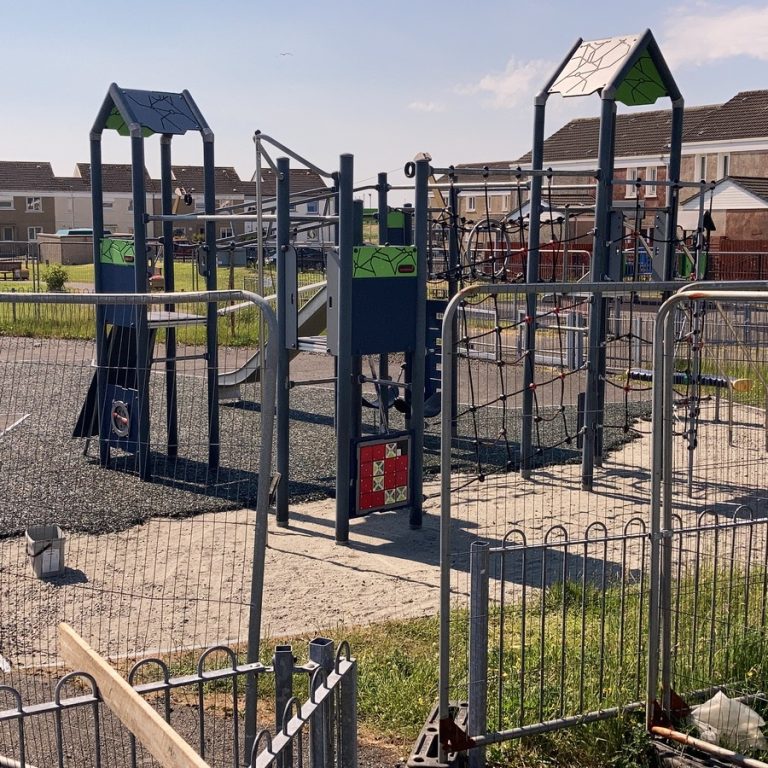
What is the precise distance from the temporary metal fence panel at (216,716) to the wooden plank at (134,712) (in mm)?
72

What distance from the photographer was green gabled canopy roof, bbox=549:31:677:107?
11.0 meters

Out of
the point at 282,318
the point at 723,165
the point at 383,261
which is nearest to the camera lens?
the point at 383,261

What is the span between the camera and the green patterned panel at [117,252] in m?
11.3

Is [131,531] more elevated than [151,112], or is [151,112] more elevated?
[151,112]

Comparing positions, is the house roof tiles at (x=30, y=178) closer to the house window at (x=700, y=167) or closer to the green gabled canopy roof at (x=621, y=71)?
the house window at (x=700, y=167)

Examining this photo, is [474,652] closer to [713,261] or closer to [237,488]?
[237,488]

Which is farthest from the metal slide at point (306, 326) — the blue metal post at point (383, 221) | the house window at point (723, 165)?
the house window at point (723, 165)

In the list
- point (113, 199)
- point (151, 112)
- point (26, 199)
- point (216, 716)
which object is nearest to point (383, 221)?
point (151, 112)

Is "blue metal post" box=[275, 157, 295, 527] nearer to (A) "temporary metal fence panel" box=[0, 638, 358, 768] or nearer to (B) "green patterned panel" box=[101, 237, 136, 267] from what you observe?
(B) "green patterned panel" box=[101, 237, 136, 267]

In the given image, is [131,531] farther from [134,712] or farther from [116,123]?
[134,712]

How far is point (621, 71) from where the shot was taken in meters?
10.9

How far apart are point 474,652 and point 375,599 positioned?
3094mm

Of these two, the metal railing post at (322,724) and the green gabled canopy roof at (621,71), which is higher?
the green gabled canopy roof at (621,71)

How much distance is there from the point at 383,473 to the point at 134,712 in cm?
598
